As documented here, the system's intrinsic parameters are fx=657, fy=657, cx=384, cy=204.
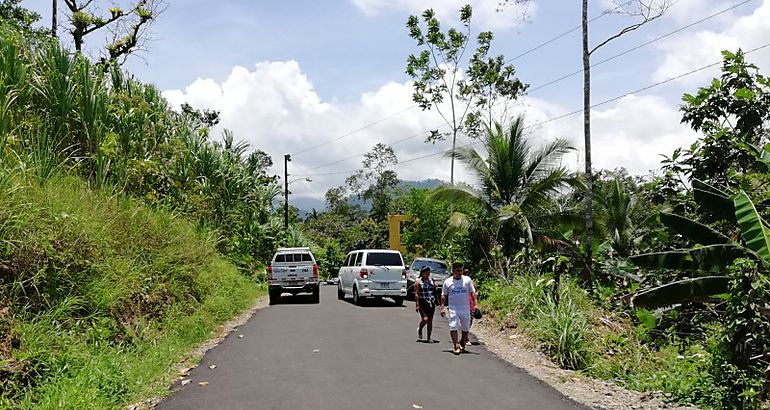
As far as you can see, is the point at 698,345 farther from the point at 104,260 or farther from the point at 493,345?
the point at 104,260

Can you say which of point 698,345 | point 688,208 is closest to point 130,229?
point 698,345

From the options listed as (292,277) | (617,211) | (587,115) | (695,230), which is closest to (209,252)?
(292,277)

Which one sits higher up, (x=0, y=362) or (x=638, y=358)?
(x=0, y=362)

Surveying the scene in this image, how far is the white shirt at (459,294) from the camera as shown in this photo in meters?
12.2

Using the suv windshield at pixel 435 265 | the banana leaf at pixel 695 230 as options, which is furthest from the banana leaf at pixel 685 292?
the suv windshield at pixel 435 265

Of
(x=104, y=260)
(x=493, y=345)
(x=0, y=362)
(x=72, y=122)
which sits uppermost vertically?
(x=72, y=122)

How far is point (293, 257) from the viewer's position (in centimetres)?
2448

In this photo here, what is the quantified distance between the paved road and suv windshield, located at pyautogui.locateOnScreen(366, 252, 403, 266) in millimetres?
7225

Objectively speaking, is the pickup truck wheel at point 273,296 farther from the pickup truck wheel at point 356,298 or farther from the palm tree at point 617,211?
the palm tree at point 617,211

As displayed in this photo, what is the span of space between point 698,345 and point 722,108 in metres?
7.06

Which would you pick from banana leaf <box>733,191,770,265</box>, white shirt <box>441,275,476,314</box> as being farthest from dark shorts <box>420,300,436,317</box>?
banana leaf <box>733,191,770,265</box>

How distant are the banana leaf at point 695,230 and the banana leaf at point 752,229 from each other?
1.08m

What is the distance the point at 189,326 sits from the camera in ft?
42.4

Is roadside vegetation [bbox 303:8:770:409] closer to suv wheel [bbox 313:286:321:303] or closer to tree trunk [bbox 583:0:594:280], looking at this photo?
tree trunk [bbox 583:0:594:280]
